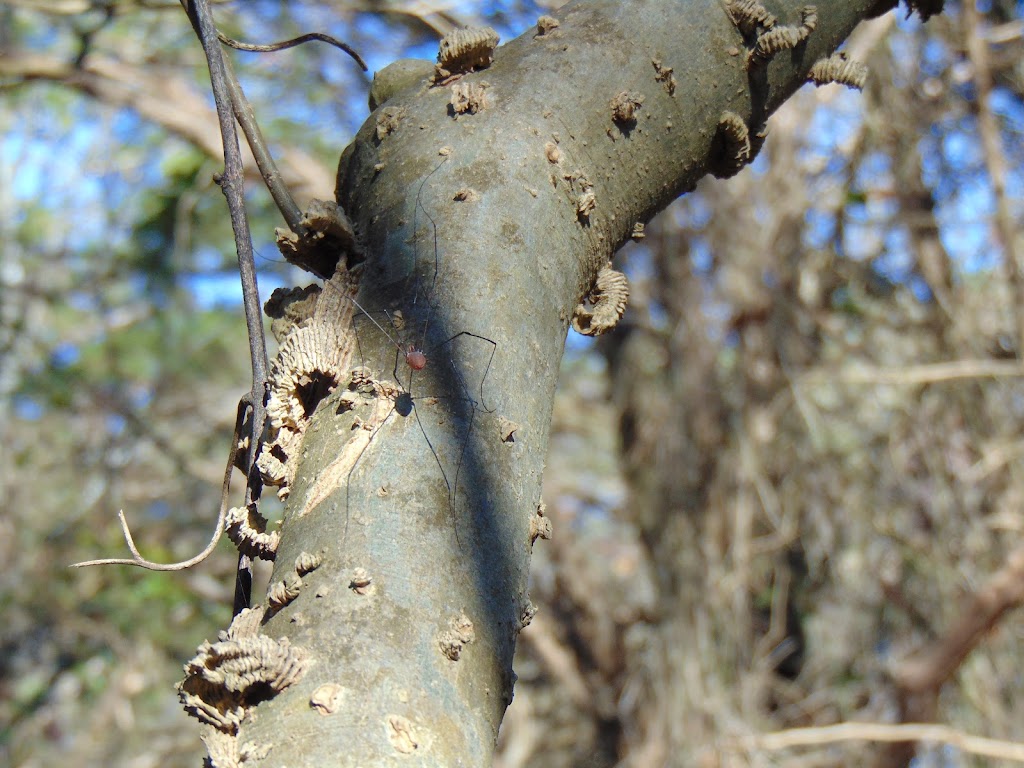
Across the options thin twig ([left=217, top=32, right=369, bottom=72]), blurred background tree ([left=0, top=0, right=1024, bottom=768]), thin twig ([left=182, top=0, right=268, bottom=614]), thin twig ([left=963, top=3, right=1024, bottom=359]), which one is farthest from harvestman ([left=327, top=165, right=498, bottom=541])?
thin twig ([left=963, top=3, right=1024, bottom=359])

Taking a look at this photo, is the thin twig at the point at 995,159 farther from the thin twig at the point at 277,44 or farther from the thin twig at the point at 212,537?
the thin twig at the point at 212,537

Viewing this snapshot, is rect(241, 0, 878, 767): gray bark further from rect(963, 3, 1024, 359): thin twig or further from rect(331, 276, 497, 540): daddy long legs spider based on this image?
rect(963, 3, 1024, 359): thin twig

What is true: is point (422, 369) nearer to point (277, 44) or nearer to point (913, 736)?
point (277, 44)

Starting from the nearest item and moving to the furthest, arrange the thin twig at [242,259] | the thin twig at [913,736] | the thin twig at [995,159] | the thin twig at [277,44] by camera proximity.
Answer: the thin twig at [242,259]
the thin twig at [277,44]
the thin twig at [913,736]
the thin twig at [995,159]

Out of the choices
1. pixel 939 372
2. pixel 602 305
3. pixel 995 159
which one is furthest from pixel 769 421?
pixel 602 305

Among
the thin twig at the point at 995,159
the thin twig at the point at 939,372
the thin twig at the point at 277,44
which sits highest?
the thin twig at the point at 995,159

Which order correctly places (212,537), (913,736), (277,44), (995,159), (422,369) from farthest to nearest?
(995,159), (913,736), (277,44), (212,537), (422,369)

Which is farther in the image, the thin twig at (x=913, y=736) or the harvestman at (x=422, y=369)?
the thin twig at (x=913, y=736)

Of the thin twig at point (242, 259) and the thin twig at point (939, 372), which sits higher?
the thin twig at point (939, 372)

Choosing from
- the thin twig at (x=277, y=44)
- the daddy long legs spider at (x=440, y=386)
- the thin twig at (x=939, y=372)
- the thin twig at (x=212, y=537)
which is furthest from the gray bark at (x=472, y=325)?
the thin twig at (x=939, y=372)

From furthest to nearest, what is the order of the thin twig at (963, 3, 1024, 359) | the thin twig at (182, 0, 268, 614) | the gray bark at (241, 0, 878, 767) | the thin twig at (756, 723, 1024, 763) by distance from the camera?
the thin twig at (963, 3, 1024, 359), the thin twig at (756, 723, 1024, 763), the thin twig at (182, 0, 268, 614), the gray bark at (241, 0, 878, 767)
